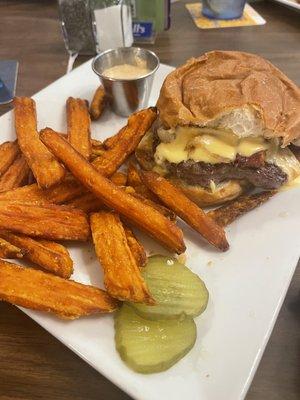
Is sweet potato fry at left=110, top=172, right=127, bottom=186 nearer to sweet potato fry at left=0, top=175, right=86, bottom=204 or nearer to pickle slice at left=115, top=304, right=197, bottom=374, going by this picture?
sweet potato fry at left=0, top=175, right=86, bottom=204

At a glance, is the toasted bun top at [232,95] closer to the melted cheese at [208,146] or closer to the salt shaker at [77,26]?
the melted cheese at [208,146]

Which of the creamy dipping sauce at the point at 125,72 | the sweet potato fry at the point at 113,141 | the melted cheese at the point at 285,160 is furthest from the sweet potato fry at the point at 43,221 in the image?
the creamy dipping sauce at the point at 125,72

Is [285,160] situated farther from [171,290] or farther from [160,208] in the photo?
[171,290]

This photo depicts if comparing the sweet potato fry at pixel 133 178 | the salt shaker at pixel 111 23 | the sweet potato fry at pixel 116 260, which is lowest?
the sweet potato fry at pixel 133 178

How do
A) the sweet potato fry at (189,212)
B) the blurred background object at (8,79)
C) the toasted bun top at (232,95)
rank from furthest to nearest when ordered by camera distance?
the blurred background object at (8,79)
the toasted bun top at (232,95)
the sweet potato fry at (189,212)

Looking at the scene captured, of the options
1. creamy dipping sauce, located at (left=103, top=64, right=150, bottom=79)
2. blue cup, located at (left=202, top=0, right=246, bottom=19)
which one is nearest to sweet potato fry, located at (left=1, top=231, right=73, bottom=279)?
creamy dipping sauce, located at (left=103, top=64, right=150, bottom=79)

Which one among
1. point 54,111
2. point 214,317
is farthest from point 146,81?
point 214,317
